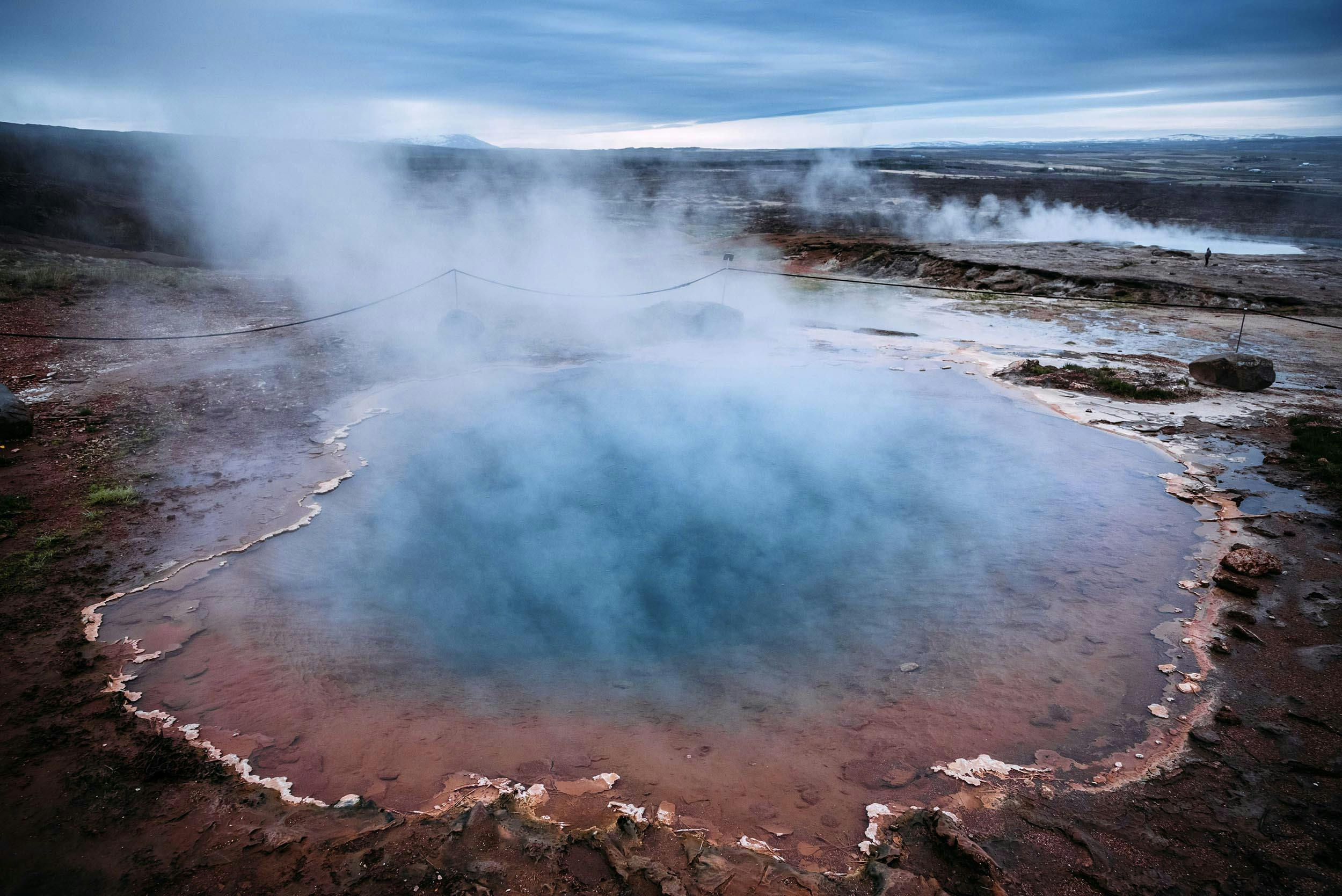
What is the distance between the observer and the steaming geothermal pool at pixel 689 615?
137 inches

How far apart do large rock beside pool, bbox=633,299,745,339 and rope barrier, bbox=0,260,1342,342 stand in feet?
2.78

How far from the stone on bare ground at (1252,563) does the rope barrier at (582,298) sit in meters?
7.27

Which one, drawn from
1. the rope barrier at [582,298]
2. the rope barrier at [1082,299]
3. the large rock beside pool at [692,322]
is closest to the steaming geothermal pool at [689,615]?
the large rock beside pool at [692,322]

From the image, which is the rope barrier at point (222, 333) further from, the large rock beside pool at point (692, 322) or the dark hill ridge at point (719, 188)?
the dark hill ridge at point (719, 188)

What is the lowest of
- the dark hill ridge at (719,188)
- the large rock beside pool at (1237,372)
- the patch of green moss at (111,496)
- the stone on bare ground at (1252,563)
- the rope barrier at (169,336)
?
the stone on bare ground at (1252,563)

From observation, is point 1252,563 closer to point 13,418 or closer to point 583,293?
point 13,418

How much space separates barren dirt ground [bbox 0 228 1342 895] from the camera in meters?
2.76

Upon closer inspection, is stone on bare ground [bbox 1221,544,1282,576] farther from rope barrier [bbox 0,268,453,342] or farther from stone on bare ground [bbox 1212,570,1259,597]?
rope barrier [bbox 0,268,453,342]

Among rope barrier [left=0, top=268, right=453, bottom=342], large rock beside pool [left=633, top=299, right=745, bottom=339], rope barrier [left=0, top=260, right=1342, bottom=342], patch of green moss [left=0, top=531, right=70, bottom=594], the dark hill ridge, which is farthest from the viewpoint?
the dark hill ridge

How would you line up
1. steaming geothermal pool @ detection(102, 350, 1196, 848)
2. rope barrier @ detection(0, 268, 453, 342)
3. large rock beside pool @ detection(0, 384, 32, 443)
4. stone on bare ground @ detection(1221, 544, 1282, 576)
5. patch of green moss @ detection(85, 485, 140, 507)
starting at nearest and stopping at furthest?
steaming geothermal pool @ detection(102, 350, 1196, 848) → stone on bare ground @ detection(1221, 544, 1282, 576) → patch of green moss @ detection(85, 485, 140, 507) → large rock beside pool @ detection(0, 384, 32, 443) → rope barrier @ detection(0, 268, 453, 342)

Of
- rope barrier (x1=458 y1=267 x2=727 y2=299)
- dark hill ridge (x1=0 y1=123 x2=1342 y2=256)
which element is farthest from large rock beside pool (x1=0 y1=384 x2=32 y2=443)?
dark hill ridge (x1=0 y1=123 x2=1342 y2=256)

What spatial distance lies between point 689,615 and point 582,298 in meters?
9.68

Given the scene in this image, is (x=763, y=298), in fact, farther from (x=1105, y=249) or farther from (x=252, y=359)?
(x=1105, y=249)

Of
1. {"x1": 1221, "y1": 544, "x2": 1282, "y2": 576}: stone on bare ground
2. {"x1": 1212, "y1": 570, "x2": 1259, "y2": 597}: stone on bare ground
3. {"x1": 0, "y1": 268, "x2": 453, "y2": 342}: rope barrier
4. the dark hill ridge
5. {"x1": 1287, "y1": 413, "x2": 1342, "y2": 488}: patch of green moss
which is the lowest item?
{"x1": 1212, "y1": 570, "x2": 1259, "y2": 597}: stone on bare ground
